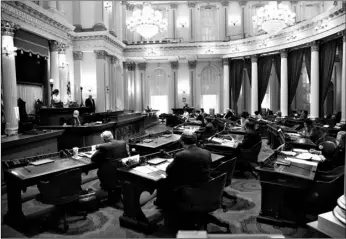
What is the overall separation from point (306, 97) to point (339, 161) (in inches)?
638

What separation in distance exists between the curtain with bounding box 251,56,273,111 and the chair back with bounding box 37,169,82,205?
16.4 metres

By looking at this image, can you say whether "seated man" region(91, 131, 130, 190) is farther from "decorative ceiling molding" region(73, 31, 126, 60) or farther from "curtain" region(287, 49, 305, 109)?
"curtain" region(287, 49, 305, 109)

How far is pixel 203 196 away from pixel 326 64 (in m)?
12.2

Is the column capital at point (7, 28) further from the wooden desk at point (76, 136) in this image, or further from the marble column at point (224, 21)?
the marble column at point (224, 21)

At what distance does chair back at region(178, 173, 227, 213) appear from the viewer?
3.81 m

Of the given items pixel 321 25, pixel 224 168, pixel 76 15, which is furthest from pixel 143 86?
pixel 224 168

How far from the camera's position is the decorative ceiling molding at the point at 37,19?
33.6ft

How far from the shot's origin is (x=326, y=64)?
44.3 feet

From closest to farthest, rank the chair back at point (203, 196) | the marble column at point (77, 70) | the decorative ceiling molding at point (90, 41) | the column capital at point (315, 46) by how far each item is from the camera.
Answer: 1. the chair back at point (203, 196)
2. the column capital at point (315, 46)
3. the decorative ceiling molding at point (90, 41)
4. the marble column at point (77, 70)

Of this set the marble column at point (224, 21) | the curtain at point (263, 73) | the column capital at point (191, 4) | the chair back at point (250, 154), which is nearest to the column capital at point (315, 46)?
the curtain at point (263, 73)

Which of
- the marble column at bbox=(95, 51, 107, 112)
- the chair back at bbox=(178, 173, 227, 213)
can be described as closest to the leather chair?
the chair back at bbox=(178, 173, 227, 213)

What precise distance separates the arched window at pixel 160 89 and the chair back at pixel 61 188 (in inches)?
786

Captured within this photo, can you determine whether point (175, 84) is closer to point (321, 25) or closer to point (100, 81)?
point (100, 81)

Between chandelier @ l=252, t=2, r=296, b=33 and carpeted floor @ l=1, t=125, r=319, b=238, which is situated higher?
chandelier @ l=252, t=2, r=296, b=33
